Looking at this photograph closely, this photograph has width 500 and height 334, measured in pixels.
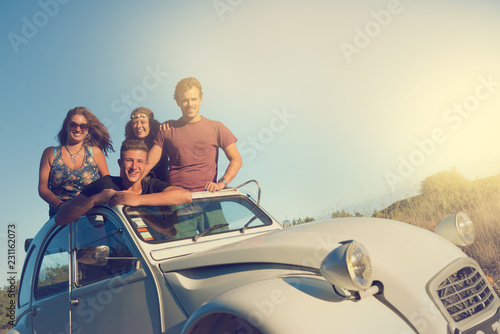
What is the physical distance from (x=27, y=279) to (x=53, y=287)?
31.1 inches

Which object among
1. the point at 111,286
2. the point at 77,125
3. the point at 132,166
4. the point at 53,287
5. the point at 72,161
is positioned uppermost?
the point at 77,125

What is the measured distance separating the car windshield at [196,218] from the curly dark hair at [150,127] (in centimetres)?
165

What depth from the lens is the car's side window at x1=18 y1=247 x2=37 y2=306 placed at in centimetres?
445

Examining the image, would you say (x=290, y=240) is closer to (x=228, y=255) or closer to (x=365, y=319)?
(x=228, y=255)

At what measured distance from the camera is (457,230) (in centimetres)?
329

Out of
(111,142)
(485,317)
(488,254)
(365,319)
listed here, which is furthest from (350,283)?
(488,254)

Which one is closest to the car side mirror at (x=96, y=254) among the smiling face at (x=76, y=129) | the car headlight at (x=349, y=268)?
the car headlight at (x=349, y=268)

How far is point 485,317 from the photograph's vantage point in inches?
102

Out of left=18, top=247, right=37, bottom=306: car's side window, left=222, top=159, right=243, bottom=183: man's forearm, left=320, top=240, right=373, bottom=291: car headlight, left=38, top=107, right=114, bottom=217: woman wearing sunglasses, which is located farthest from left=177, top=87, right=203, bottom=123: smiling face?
left=320, top=240, right=373, bottom=291: car headlight

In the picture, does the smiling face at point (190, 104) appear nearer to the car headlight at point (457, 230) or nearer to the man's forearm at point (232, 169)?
the man's forearm at point (232, 169)

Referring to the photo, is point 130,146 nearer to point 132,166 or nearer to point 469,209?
point 132,166

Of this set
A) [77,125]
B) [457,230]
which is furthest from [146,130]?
[457,230]

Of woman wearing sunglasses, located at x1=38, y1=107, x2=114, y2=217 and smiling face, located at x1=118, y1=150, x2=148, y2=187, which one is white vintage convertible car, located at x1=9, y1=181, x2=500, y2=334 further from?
woman wearing sunglasses, located at x1=38, y1=107, x2=114, y2=217

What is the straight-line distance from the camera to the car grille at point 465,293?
250 cm
